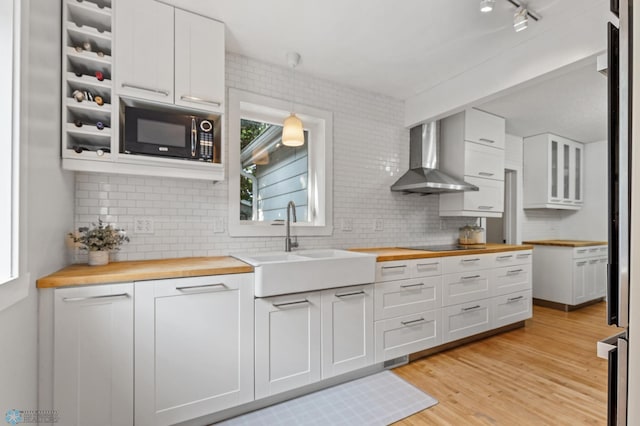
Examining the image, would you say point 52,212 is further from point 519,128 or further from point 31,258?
point 519,128

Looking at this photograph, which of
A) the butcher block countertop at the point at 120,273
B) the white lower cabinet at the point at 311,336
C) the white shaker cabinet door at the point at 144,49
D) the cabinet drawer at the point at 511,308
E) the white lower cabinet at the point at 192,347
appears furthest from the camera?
the cabinet drawer at the point at 511,308

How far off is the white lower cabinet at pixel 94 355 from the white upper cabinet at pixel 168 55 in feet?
3.89

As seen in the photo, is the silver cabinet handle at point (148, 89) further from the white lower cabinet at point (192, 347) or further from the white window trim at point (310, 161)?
the white lower cabinet at point (192, 347)

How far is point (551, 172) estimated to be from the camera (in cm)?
455

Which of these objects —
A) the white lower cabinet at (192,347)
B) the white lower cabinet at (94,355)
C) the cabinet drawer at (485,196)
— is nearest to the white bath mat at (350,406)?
the white lower cabinet at (192,347)

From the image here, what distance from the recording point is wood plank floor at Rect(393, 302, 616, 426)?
75.4 inches

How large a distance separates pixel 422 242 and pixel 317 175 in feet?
4.89

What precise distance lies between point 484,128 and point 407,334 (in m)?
2.51

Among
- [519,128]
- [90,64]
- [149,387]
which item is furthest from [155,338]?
[519,128]

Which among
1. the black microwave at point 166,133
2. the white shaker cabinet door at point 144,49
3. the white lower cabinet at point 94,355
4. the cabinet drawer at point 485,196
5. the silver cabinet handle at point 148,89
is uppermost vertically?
the white shaker cabinet door at point 144,49

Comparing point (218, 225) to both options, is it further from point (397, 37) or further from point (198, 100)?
point (397, 37)

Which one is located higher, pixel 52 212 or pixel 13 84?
pixel 13 84

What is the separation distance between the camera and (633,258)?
26.9 inches

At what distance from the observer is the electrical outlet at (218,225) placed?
2455 mm
